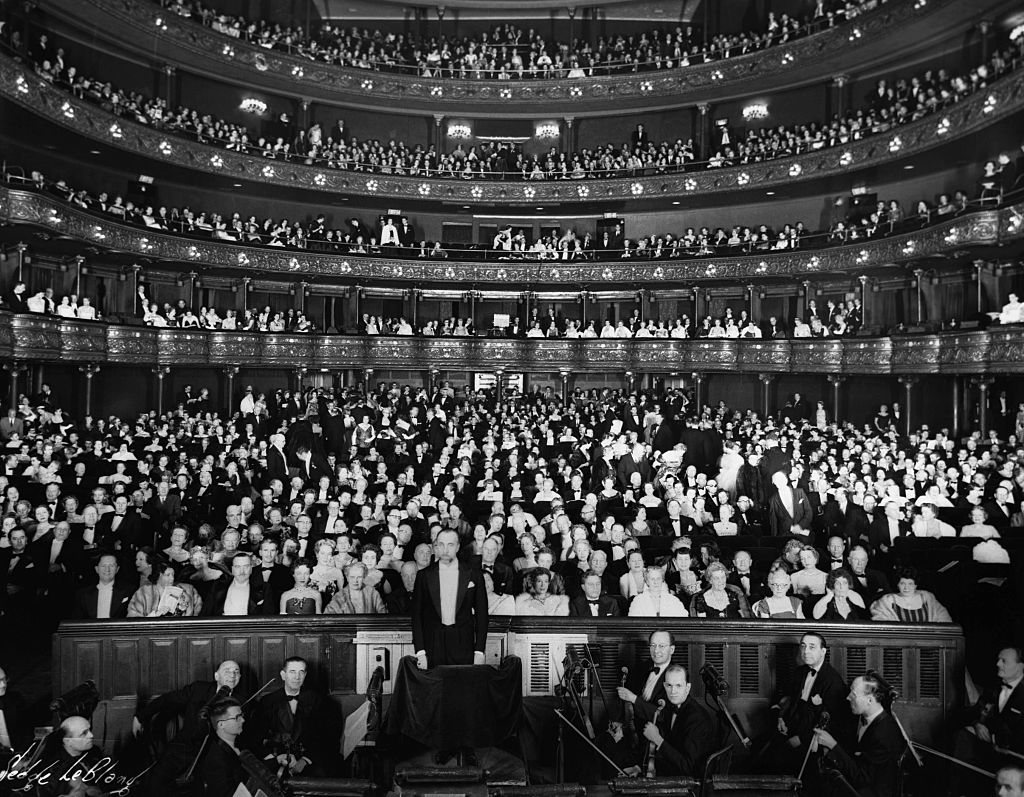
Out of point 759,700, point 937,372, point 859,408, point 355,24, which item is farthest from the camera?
point 355,24

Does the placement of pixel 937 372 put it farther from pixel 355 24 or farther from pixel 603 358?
pixel 355 24

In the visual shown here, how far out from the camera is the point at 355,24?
109ft

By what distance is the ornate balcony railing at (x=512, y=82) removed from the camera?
77.1ft

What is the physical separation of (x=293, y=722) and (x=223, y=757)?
1141 mm

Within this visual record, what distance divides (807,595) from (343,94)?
26585mm

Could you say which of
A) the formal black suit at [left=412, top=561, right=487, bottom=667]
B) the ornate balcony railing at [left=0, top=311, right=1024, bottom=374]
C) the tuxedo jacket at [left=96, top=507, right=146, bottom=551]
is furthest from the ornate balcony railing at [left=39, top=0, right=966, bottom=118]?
the formal black suit at [left=412, top=561, right=487, bottom=667]

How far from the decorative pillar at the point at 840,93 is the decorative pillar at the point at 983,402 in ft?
34.9

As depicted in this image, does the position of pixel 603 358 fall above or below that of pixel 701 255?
below

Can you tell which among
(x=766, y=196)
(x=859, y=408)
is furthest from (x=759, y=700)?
(x=766, y=196)

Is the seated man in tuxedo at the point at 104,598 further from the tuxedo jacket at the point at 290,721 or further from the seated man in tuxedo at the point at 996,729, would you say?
the seated man in tuxedo at the point at 996,729

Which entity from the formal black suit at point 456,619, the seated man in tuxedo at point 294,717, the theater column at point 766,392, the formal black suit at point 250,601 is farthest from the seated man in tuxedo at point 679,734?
the theater column at point 766,392

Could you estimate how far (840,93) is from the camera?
2769 cm

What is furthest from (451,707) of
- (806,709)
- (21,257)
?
(21,257)

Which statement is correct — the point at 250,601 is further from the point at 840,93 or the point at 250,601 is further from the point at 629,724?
the point at 840,93
